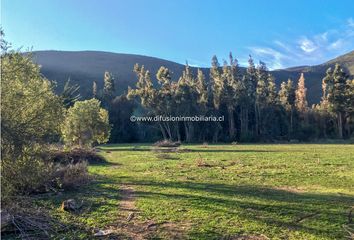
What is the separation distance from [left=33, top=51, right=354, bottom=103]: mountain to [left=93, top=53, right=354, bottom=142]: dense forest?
143 feet

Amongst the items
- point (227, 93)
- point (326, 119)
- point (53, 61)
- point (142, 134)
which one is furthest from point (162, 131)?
point (53, 61)

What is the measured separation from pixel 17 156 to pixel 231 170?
15.5m

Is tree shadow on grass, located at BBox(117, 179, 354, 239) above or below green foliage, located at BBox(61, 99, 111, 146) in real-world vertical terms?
below

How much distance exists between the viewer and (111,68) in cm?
15888

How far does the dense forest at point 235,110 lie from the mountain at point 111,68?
43.6 m

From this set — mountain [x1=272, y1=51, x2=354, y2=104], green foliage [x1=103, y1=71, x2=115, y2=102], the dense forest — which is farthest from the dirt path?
mountain [x1=272, y1=51, x2=354, y2=104]

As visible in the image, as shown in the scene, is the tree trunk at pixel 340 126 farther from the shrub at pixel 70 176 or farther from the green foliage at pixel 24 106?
the green foliage at pixel 24 106

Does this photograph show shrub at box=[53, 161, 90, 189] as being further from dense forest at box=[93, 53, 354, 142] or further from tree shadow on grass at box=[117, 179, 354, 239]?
dense forest at box=[93, 53, 354, 142]

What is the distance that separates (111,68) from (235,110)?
8461 centimetres

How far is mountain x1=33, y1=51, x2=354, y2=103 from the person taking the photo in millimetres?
138500

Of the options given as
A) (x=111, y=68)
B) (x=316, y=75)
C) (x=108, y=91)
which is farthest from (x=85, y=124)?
(x=316, y=75)

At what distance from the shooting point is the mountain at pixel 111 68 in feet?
454

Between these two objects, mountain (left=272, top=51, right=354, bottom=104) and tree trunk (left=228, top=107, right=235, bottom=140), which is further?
mountain (left=272, top=51, right=354, bottom=104)

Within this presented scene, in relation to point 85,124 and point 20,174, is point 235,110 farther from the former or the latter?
point 20,174
